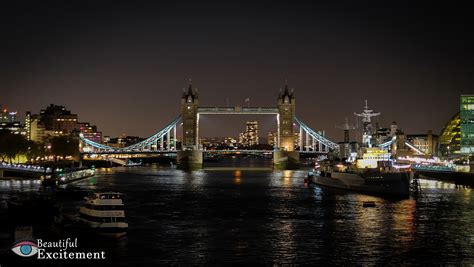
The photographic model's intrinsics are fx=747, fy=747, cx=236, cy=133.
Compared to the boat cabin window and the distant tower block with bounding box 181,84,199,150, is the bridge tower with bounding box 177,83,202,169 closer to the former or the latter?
the distant tower block with bounding box 181,84,199,150

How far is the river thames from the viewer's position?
100.0ft

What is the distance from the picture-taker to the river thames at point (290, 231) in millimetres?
30469

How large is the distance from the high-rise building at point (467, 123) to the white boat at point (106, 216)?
8147 centimetres

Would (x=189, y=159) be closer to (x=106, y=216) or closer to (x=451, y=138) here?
(x=451, y=138)

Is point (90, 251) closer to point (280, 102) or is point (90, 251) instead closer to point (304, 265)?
point (304, 265)

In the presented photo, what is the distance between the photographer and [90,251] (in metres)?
30.1

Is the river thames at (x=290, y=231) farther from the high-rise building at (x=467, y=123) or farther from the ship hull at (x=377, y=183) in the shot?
the high-rise building at (x=467, y=123)

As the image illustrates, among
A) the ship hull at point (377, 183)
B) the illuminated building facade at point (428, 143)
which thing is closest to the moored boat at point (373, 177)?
the ship hull at point (377, 183)

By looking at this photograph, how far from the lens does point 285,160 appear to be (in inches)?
5433

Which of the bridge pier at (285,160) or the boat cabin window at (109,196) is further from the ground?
the bridge pier at (285,160)

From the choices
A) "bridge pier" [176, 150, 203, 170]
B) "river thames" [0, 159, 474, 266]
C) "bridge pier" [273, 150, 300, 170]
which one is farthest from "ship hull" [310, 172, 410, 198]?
"bridge pier" [176, 150, 203, 170]

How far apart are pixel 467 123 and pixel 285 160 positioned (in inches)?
1580

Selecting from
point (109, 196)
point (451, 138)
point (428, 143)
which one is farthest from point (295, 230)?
point (428, 143)

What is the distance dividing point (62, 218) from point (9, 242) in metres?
5.36
